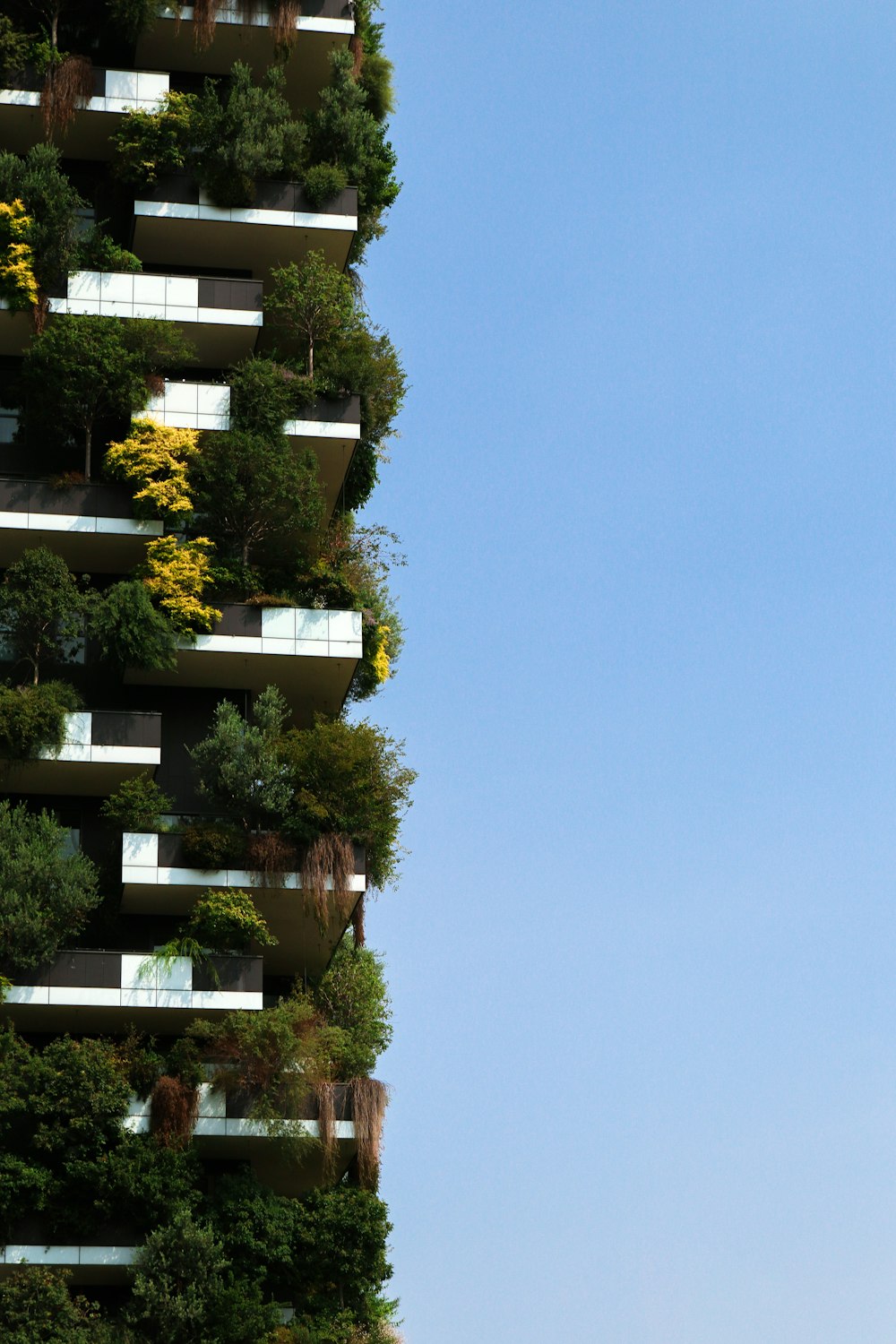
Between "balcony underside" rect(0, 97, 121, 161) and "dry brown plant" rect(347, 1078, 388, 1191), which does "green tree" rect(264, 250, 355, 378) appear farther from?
"dry brown plant" rect(347, 1078, 388, 1191)

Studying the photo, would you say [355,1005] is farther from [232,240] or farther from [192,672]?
[232,240]

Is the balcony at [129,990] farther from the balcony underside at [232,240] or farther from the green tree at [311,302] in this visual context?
the balcony underside at [232,240]

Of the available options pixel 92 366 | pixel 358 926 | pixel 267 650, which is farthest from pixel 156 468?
pixel 358 926

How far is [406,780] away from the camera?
41281 mm

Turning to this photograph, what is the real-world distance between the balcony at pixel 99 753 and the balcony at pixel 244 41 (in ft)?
53.1

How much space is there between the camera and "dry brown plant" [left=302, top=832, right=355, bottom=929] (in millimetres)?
40000

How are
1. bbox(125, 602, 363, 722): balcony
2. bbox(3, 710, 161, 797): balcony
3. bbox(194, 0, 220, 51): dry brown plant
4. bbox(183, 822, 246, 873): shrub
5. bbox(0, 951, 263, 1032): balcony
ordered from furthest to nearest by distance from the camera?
bbox(194, 0, 220, 51): dry brown plant → bbox(125, 602, 363, 722): balcony → bbox(3, 710, 161, 797): balcony → bbox(183, 822, 246, 873): shrub → bbox(0, 951, 263, 1032): balcony

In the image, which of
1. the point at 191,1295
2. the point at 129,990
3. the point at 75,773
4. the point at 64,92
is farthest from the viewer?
the point at 64,92

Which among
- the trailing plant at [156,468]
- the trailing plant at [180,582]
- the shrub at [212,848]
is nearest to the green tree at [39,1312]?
the shrub at [212,848]

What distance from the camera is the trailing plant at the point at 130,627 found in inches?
1597

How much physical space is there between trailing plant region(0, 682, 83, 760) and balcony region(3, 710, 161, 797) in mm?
229

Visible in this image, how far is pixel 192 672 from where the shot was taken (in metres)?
42.8

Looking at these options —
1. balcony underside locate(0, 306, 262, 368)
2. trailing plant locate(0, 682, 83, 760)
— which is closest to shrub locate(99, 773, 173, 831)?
trailing plant locate(0, 682, 83, 760)

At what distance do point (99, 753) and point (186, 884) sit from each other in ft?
10.6
